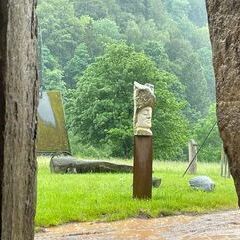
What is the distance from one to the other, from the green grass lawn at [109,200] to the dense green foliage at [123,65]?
496 inches

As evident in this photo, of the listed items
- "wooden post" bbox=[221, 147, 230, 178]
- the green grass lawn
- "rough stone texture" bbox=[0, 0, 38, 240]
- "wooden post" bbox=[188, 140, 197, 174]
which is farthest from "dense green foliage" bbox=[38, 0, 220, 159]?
"rough stone texture" bbox=[0, 0, 38, 240]

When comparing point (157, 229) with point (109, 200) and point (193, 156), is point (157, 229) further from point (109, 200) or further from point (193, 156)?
point (193, 156)

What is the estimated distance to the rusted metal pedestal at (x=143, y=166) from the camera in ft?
34.9

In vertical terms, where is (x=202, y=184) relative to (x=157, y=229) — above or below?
above

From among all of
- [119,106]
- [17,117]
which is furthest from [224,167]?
[17,117]

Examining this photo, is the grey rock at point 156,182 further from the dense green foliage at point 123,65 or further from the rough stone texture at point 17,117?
the dense green foliage at point 123,65

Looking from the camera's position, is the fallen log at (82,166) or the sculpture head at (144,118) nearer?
the sculpture head at (144,118)

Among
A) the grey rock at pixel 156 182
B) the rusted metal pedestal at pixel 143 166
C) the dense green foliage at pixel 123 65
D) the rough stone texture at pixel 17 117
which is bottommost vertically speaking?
the grey rock at pixel 156 182

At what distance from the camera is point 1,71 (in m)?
3.43

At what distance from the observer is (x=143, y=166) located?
35.0 ft

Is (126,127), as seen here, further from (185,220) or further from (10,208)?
(10,208)

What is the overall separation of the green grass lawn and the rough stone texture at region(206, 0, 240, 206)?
5.61 metres

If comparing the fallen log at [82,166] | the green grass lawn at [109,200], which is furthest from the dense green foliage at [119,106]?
the green grass lawn at [109,200]

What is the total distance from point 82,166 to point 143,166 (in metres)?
6.08
